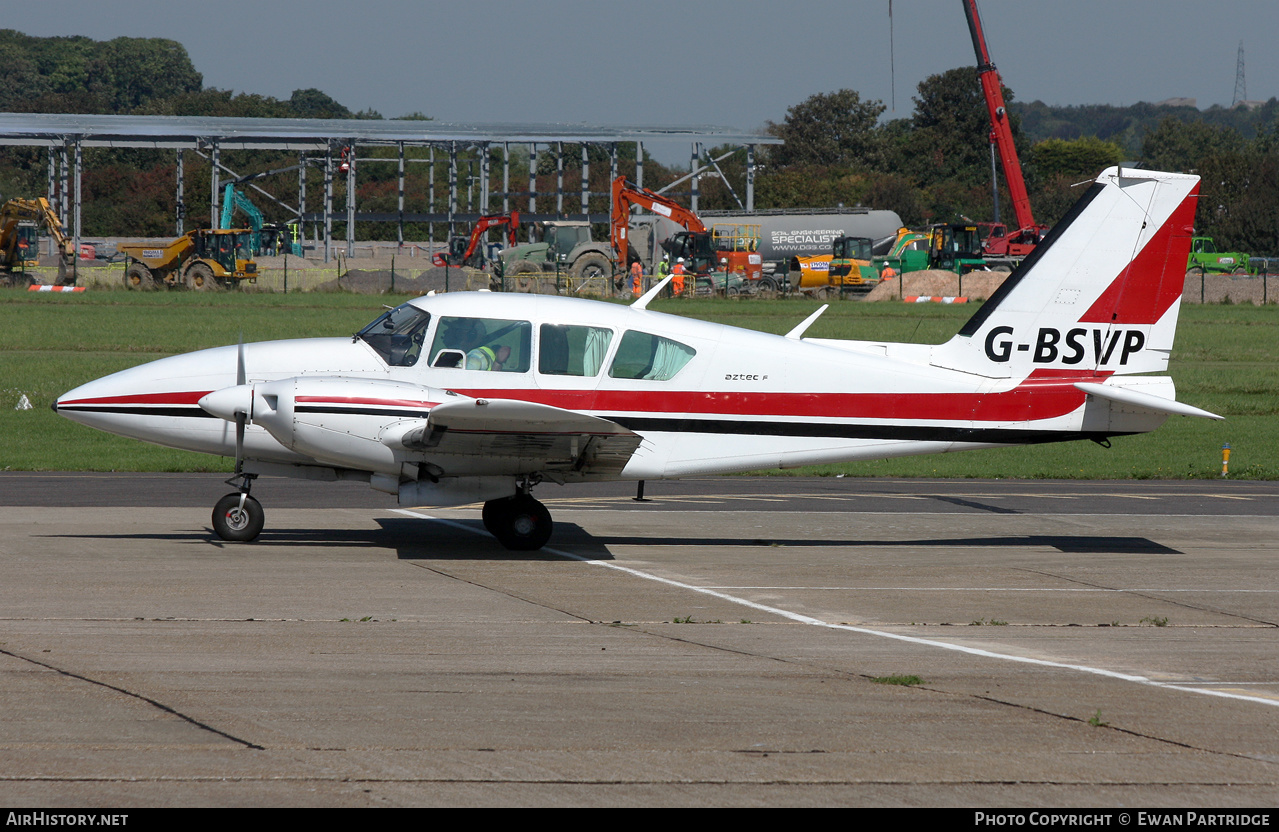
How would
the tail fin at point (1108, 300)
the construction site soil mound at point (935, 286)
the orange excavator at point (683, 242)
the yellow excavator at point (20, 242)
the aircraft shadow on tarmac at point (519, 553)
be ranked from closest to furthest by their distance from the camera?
the aircraft shadow on tarmac at point (519, 553)
the tail fin at point (1108, 300)
the yellow excavator at point (20, 242)
the construction site soil mound at point (935, 286)
the orange excavator at point (683, 242)

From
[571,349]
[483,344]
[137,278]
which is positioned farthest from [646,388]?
[137,278]

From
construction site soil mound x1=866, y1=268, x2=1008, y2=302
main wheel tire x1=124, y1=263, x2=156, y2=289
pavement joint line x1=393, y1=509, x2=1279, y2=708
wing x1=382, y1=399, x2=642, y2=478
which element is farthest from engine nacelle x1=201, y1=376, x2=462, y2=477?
construction site soil mound x1=866, y1=268, x2=1008, y2=302

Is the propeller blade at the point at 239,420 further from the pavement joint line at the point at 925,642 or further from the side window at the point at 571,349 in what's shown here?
the pavement joint line at the point at 925,642

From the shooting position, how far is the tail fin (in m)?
12.3

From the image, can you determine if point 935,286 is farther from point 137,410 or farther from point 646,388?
point 137,410

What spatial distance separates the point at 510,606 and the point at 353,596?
127 centimetres

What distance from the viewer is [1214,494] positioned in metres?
16.5

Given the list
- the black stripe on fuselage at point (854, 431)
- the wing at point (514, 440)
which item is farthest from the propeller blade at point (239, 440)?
the black stripe on fuselage at point (854, 431)

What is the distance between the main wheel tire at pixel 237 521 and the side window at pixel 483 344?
2281 millimetres

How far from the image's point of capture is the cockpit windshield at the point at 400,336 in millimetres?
11492

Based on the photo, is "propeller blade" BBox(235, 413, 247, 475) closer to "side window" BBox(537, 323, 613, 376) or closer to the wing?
the wing

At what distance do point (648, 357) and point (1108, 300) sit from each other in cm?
474

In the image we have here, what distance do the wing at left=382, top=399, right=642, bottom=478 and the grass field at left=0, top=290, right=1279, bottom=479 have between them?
6.90ft
